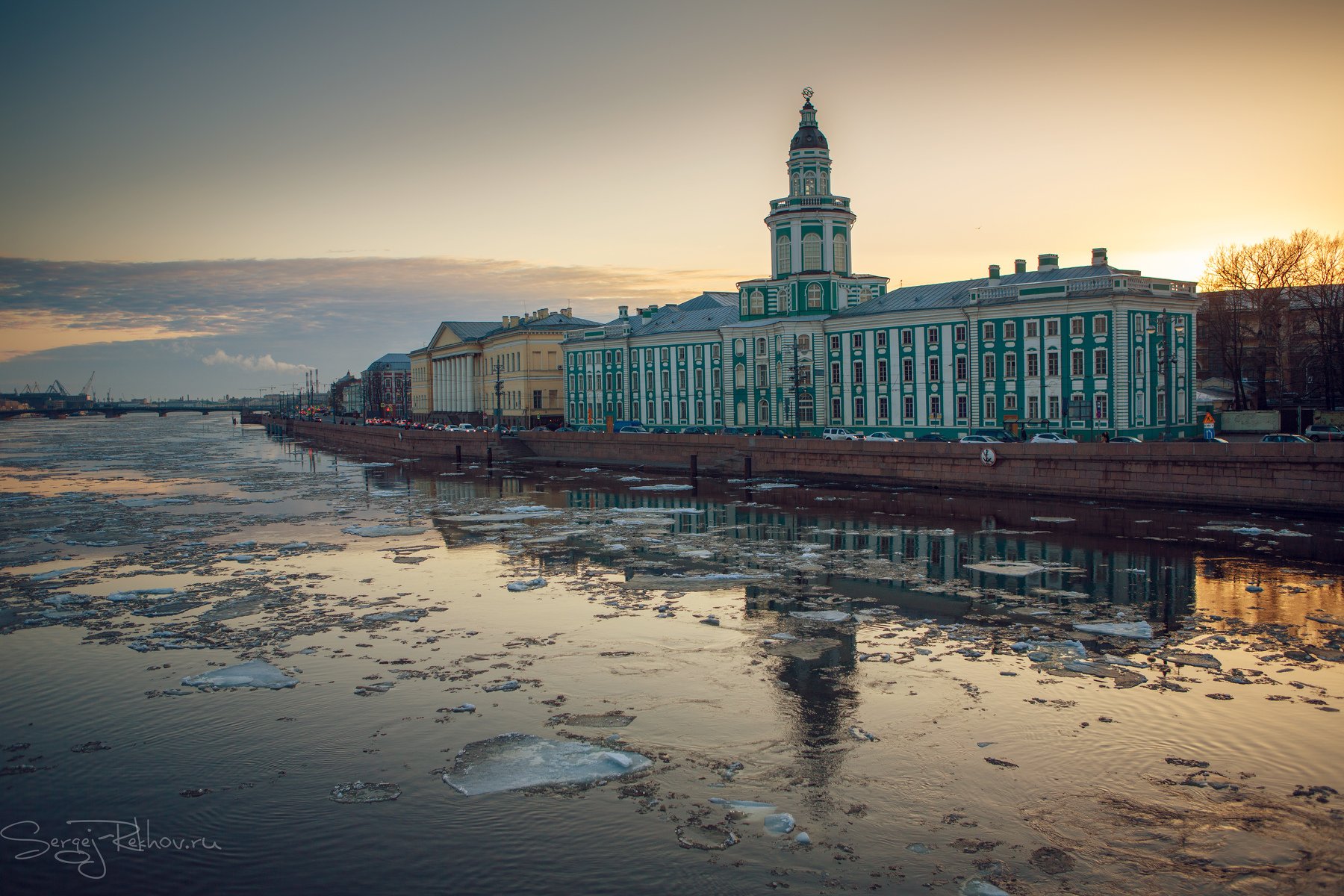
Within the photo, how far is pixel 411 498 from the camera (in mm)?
→ 49125

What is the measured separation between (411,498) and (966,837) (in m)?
42.0

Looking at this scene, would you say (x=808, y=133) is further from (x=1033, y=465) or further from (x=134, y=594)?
(x=134, y=594)

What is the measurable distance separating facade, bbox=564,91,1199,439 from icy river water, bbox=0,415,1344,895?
2316 centimetres

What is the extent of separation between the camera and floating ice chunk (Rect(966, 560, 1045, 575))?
25.0 metres

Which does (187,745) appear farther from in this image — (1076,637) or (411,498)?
(411,498)

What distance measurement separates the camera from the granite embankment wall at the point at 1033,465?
108 feet

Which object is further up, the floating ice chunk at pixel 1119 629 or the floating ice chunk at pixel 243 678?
the floating ice chunk at pixel 243 678

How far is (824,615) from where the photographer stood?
65.4ft

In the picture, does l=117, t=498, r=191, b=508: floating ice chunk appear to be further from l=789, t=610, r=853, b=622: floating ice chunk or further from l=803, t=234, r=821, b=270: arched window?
l=803, t=234, r=821, b=270: arched window

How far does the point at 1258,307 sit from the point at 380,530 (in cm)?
5582

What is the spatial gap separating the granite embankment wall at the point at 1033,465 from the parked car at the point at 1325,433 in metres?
9.70

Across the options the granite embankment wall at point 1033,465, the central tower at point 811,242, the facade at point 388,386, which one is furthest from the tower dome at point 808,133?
the facade at point 388,386

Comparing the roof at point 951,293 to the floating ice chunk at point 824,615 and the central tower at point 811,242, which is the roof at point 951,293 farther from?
the floating ice chunk at point 824,615

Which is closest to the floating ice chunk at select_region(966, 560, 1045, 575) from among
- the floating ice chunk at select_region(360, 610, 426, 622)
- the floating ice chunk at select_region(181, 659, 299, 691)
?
the floating ice chunk at select_region(360, 610, 426, 622)
